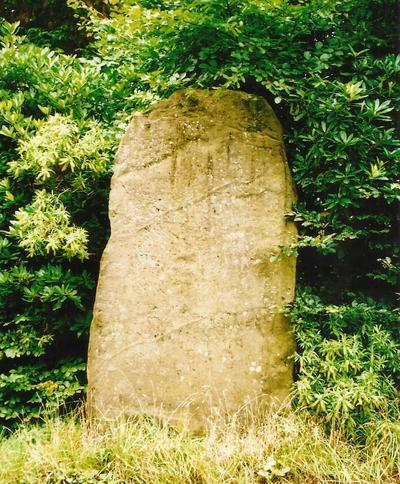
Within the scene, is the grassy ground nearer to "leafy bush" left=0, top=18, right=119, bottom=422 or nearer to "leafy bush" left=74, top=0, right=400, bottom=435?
"leafy bush" left=74, top=0, right=400, bottom=435


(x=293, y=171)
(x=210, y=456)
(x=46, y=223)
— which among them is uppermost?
(x=293, y=171)

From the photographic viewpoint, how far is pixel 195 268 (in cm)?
324

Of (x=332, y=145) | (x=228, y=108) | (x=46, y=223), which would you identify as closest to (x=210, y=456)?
(x=46, y=223)

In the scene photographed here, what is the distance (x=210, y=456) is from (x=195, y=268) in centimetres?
129

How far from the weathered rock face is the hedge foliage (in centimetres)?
19

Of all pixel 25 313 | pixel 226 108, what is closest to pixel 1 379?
pixel 25 313

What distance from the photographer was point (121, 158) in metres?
3.43

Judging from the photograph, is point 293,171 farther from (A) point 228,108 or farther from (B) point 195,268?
(B) point 195,268

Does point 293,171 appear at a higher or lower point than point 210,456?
higher

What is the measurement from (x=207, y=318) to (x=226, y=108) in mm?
1655

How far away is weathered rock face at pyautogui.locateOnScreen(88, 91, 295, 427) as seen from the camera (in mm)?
3105

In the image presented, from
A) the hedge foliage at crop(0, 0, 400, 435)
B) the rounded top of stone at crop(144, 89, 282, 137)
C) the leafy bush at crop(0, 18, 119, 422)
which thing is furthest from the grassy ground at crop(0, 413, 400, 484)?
the rounded top of stone at crop(144, 89, 282, 137)

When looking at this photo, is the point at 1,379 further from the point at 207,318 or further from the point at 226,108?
the point at 226,108

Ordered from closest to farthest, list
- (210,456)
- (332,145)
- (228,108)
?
(210,456), (332,145), (228,108)
